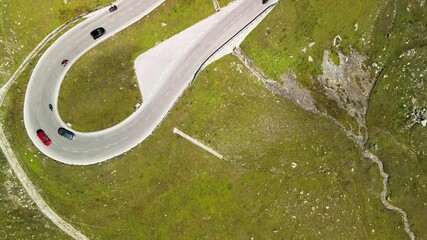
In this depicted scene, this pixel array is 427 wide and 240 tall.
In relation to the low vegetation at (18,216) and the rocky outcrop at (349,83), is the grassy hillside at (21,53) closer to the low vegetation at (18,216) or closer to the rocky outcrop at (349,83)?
the low vegetation at (18,216)

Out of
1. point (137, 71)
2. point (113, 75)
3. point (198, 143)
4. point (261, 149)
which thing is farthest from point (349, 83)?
point (113, 75)

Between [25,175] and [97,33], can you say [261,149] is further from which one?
[25,175]

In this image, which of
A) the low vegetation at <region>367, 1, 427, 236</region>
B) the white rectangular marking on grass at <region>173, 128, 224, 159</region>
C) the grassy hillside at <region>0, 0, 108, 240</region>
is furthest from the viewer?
the low vegetation at <region>367, 1, 427, 236</region>

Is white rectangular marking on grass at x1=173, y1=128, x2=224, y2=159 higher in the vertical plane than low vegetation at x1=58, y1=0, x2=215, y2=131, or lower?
lower

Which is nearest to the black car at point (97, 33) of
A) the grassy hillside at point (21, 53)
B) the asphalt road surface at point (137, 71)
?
the asphalt road surface at point (137, 71)

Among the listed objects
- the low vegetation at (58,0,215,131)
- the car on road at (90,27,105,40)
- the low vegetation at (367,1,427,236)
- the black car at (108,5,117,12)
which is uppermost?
the black car at (108,5,117,12)

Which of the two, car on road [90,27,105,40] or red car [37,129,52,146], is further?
car on road [90,27,105,40]

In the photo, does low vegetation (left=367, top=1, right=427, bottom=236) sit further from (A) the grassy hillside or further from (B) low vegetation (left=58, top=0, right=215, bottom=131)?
(A) the grassy hillside

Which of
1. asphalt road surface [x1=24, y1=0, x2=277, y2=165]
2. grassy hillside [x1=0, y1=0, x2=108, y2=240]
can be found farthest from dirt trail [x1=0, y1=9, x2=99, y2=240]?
asphalt road surface [x1=24, y1=0, x2=277, y2=165]

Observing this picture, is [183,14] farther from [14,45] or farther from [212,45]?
[14,45]

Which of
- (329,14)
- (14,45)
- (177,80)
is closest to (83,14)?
(14,45)
